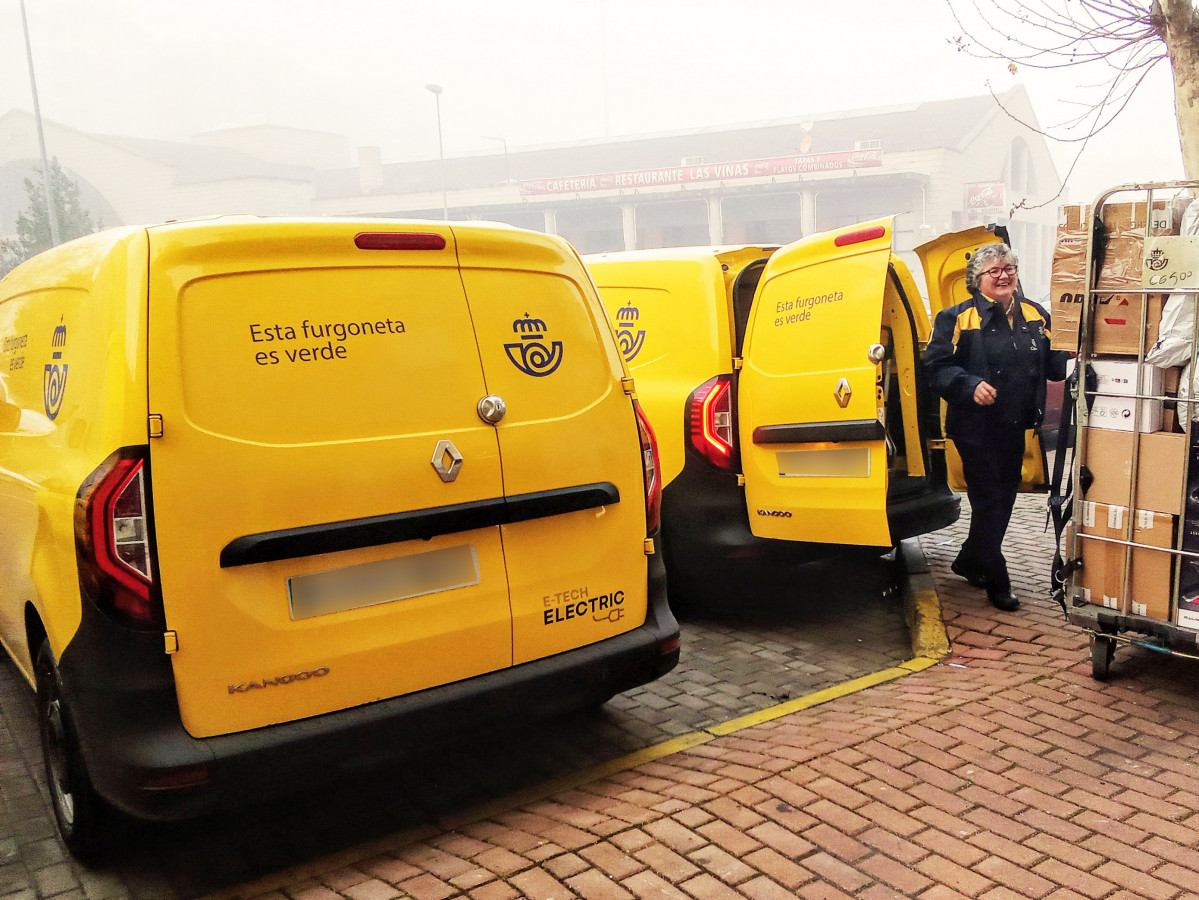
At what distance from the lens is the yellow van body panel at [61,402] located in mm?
2725

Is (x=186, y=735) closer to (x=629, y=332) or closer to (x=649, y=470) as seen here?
(x=649, y=470)

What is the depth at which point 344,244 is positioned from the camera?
118 inches

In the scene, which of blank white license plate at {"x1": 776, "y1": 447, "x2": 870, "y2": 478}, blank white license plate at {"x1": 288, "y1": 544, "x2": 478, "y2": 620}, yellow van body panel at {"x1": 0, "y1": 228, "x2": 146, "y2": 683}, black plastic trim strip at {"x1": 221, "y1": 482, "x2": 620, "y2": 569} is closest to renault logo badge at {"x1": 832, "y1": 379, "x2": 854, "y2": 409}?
blank white license plate at {"x1": 776, "y1": 447, "x2": 870, "y2": 478}

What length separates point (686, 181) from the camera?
159ft

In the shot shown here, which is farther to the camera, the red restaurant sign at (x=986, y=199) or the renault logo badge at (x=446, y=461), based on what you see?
the red restaurant sign at (x=986, y=199)

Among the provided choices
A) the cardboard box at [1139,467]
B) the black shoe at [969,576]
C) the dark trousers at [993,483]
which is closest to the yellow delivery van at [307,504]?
the cardboard box at [1139,467]

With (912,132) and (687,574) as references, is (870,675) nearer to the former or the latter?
(687,574)

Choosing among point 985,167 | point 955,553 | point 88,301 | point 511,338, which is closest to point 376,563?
point 511,338

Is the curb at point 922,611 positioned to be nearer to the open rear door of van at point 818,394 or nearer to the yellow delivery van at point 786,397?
the yellow delivery van at point 786,397

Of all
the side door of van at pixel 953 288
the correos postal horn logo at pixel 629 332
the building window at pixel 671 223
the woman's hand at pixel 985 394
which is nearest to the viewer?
the woman's hand at pixel 985 394

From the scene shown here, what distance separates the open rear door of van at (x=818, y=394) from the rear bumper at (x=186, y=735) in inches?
89.8

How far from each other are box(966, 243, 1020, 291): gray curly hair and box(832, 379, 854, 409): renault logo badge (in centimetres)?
98

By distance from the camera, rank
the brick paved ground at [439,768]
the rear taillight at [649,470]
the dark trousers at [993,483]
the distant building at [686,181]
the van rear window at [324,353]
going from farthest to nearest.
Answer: the distant building at [686,181]
the dark trousers at [993,483]
the rear taillight at [649,470]
the brick paved ground at [439,768]
the van rear window at [324,353]

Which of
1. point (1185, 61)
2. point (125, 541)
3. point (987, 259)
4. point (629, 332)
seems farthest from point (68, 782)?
point (1185, 61)
